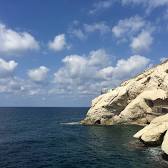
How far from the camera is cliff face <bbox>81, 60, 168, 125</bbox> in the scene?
110m

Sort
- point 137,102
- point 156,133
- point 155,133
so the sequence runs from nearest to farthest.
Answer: point 156,133
point 155,133
point 137,102

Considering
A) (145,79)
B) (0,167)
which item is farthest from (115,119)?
(0,167)

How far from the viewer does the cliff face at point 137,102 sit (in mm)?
109875

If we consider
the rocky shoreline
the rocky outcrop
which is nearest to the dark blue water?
the rocky outcrop

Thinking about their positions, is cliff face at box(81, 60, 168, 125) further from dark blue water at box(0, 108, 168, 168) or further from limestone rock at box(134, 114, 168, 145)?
limestone rock at box(134, 114, 168, 145)

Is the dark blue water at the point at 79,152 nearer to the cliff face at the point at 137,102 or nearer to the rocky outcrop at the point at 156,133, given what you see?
the rocky outcrop at the point at 156,133

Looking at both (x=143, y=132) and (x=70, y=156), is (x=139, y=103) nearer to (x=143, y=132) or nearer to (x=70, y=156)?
(x=143, y=132)

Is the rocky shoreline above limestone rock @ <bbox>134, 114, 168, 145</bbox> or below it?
above

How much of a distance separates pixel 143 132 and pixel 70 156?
18.2 m

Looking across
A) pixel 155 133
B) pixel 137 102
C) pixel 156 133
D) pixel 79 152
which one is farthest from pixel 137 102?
pixel 79 152

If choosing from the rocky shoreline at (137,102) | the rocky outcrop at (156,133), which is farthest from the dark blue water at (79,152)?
the rocky shoreline at (137,102)

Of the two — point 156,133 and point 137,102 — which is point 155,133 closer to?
point 156,133

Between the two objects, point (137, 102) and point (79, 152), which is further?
point (137, 102)

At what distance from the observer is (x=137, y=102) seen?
111125 millimetres
